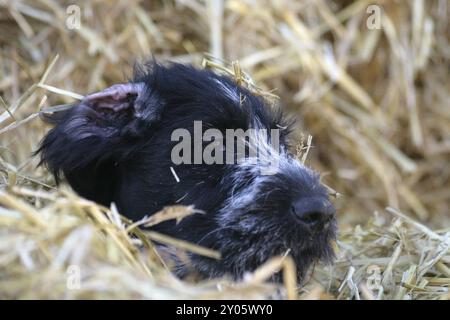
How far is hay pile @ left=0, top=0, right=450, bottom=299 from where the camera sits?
4.13 m

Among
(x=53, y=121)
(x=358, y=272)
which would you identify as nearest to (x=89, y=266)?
(x=53, y=121)

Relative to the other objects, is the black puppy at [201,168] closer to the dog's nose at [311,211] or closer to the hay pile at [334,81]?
the dog's nose at [311,211]

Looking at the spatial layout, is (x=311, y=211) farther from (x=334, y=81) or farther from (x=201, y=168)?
(x=334, y=81)

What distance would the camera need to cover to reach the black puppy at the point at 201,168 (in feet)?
11.1

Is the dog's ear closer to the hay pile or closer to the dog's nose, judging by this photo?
the hay pile

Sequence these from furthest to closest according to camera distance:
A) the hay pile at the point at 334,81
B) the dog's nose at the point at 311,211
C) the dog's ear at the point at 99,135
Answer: the hay pile at the point at 334,81
the dog's ear at the point at 99,135
the dog's nose at the point at 311,211

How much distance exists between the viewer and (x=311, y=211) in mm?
3311

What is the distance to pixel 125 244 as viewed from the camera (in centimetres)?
302

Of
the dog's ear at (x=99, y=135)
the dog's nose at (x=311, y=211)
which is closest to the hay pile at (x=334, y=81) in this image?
the dog's ear at (x=99, y=135)

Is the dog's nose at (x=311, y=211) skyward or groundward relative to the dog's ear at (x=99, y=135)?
groundward

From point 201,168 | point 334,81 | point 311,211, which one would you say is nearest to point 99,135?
point 201,168

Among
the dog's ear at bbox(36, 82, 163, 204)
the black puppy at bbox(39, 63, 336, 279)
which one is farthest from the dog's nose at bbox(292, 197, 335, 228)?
the dog's ear at bbox(36, 82, 163, 204)

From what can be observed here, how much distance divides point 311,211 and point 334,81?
378 centimetres
